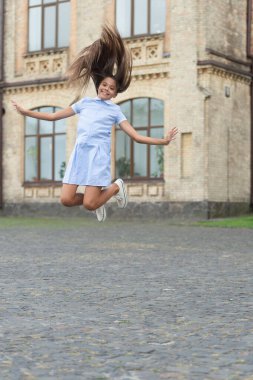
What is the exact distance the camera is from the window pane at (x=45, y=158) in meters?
28.1

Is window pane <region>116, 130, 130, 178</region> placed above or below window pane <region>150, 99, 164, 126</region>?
below

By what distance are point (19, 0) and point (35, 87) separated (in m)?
3.49

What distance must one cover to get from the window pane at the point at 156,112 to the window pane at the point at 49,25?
4.99 m

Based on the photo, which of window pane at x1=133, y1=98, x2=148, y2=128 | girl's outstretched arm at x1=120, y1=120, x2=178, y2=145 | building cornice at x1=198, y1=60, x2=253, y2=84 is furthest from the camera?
window pane at x1=133, y1=98, x2=148, y2=128

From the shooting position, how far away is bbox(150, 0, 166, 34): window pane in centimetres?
2545

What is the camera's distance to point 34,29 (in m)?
28.5

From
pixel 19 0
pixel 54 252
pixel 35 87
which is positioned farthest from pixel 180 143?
pixel 54 252

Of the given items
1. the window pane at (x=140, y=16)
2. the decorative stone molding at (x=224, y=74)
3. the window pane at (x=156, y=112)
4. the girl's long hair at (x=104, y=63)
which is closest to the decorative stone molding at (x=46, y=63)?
the window pane at (x=140, y=16)

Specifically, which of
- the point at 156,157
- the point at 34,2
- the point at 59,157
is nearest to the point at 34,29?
the point at 34,2

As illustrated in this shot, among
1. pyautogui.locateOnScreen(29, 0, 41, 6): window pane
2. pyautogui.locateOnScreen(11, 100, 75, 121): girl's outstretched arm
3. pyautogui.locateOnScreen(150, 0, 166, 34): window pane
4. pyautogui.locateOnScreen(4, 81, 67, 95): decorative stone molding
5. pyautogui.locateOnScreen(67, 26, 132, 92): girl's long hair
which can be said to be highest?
pyautogui.locateOnScreen(29, 0, 41, 6): window pane

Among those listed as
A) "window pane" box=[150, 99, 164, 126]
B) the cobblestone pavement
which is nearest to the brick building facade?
"window pane" box=[150, 99, 164, 126]

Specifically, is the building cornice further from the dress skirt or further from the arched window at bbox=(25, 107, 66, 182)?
the dress skirt

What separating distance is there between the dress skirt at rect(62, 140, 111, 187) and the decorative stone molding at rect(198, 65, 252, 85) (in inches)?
672

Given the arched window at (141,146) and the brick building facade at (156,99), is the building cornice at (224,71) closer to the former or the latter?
the brick building facade at (156,99)
